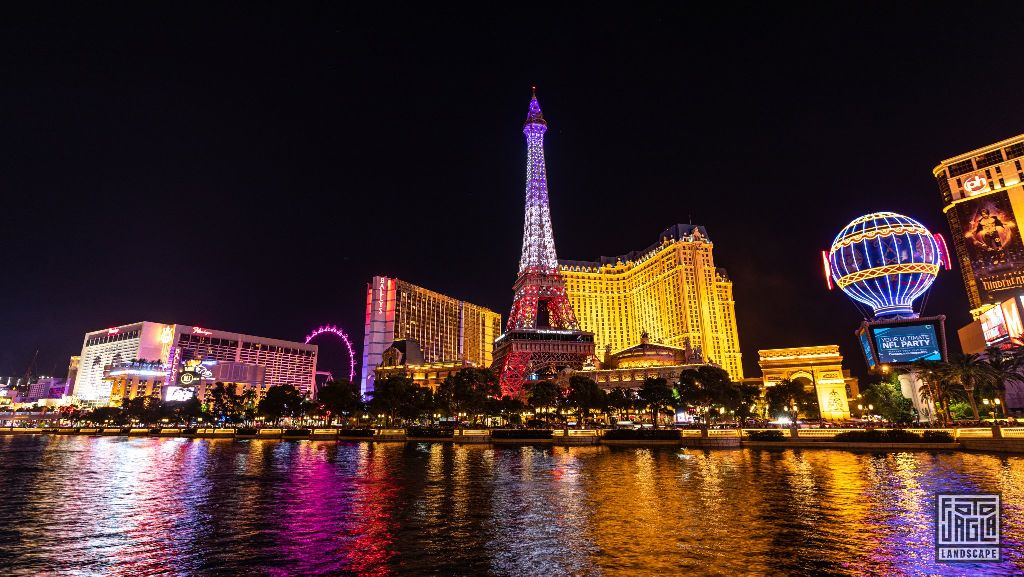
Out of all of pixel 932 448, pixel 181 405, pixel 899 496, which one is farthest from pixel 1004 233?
pixel 181 405

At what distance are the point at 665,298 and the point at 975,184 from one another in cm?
7307

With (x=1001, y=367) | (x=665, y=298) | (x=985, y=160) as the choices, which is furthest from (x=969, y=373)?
(x=665, y=298)

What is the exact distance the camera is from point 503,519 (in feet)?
72.2

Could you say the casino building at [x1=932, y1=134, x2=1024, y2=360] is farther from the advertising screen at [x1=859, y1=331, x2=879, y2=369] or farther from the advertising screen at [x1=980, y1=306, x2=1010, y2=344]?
the advertising screen at [x1=859, y1=331, x2=879, y2=369]

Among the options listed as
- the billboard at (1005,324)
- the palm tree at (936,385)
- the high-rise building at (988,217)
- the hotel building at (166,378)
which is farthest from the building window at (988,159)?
the hotel building at (166,378)

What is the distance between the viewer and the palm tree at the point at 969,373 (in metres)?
53.1

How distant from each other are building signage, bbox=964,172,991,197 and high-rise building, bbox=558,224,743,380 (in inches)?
2286

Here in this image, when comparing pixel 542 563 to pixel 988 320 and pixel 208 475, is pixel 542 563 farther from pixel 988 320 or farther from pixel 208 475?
pixel 988 320

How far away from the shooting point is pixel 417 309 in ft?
605

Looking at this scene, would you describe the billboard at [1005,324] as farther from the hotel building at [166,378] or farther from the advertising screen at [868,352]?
the hotel building at [166,378]

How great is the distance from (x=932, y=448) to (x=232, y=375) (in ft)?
656

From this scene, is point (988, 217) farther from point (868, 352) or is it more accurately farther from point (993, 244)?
point (868, 352)

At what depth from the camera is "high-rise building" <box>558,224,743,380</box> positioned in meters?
144

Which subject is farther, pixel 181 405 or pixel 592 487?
pixel 181 405
